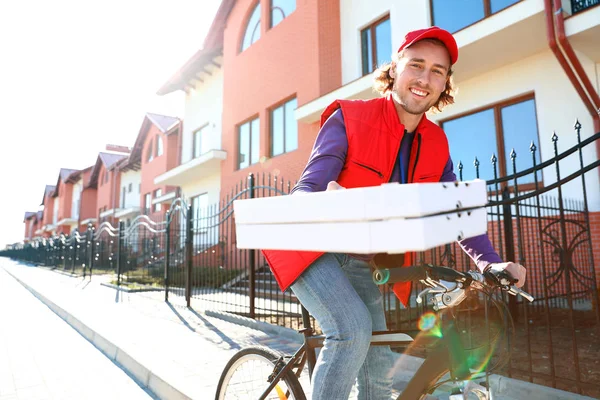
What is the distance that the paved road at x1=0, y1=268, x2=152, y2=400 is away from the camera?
3801 mm

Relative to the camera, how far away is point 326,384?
5.21ft

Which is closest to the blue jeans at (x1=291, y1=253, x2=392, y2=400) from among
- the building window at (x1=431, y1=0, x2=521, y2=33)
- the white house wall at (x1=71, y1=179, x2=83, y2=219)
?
the building window at (x1=431, y1=0, x2=521, y2=33)

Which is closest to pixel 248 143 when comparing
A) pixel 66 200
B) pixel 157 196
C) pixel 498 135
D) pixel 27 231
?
pixel 498 135

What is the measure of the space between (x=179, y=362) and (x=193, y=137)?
677 inches

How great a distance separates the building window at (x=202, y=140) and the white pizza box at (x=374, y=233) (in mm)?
18205

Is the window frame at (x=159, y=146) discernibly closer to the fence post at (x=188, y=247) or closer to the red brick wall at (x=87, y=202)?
Answer: the fence post at (x=188, y=247)

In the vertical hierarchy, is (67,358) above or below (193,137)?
below

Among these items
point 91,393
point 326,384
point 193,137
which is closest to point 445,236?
point 326,384

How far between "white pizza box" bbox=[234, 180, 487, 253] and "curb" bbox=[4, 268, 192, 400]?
8.65 feet

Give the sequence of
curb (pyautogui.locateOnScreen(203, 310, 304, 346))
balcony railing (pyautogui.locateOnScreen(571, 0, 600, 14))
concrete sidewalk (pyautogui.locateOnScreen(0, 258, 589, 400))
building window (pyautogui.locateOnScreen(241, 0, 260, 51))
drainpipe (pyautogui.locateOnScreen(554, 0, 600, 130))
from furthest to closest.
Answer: building window (pyautogui.locateOnScreen(241, 0, 260, 51)), balcony railing (pyautogui.locateOnScreen(571, 0, 600, 14)), drainpipe (pyautogui.locateOnScreen(554, 0, 600, 130)), curb (pyautogui.locateOnScreen(203, 310, 304, 346)), concrete sidewalk (pyautogui.locateOnScreen(0, 258, 589, 400))

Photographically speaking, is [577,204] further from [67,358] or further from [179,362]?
[67,358]

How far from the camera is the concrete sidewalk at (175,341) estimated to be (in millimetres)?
3418

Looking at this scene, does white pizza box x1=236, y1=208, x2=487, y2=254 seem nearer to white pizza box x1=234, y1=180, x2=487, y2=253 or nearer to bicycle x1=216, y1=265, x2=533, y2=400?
white pizza box x1=234, y1=180, x2=487, y2=253

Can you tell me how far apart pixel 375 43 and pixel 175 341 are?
30.4ft
